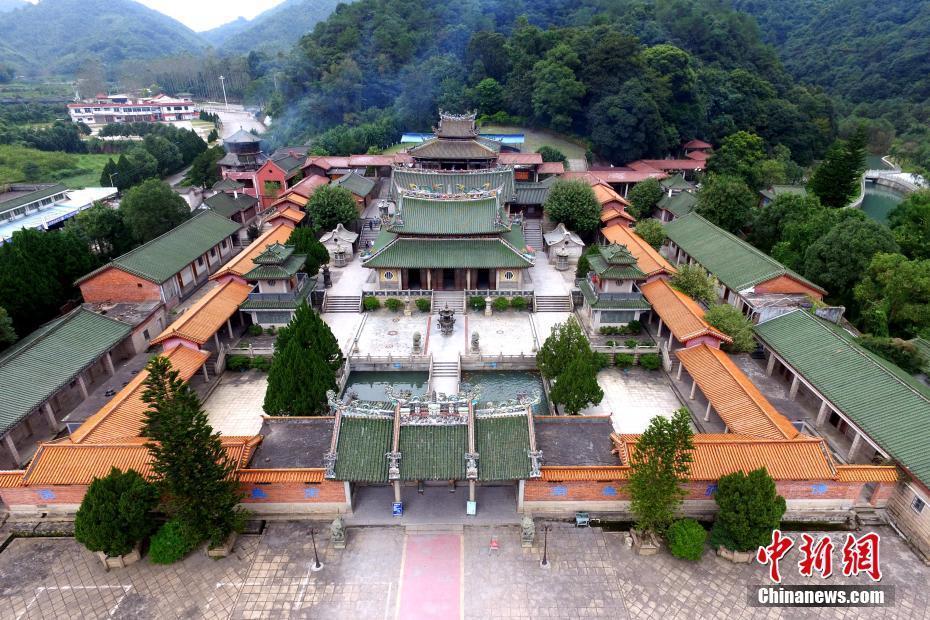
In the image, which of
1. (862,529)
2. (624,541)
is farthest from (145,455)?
(862,529)

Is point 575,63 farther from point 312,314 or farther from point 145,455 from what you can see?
point 145,455

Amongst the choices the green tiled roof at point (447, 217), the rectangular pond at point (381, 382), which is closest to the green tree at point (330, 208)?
the green tiled roof at point (447, 217)

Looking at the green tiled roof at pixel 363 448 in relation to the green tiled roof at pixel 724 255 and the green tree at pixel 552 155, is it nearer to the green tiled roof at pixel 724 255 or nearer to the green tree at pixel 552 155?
the green tiled roof at pixel 724 255

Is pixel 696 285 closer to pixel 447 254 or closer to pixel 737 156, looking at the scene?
pixel 447 254

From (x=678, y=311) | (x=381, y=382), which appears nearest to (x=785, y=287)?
(x=678, y=311)

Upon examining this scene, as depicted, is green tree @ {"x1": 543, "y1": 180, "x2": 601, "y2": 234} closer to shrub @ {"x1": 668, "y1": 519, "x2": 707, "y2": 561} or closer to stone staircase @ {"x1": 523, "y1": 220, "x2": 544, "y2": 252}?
stone staircase @ {"x1": 523, "y1": 220, "x2": 544, "y2": 252}

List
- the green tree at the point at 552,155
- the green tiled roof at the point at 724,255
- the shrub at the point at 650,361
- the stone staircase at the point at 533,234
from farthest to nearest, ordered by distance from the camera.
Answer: the green tree at the point at 552,155, the stone staircase at the point at 533,234, the green tiled roof at the point at 724,255, the shrub at the point at 650,361
